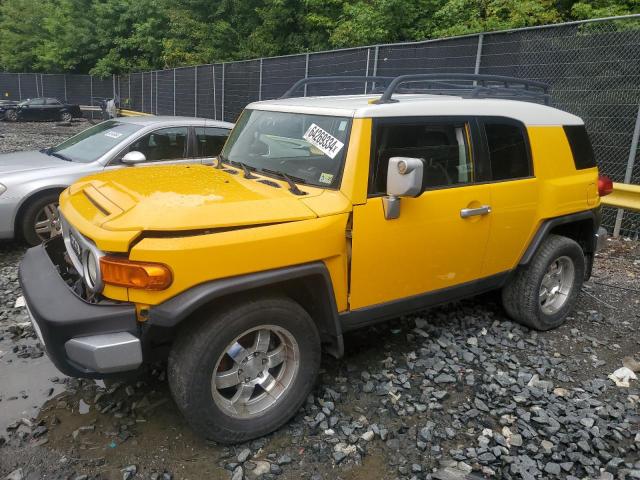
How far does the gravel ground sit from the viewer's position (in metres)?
2.76

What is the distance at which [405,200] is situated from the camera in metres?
3.15

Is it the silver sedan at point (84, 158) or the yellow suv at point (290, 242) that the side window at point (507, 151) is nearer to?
the yellow suv at point (290, 242)

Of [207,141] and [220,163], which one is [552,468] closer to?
A: [220,163]

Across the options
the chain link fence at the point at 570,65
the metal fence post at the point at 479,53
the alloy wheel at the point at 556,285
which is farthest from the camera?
the metal fence post at the point at 479,53

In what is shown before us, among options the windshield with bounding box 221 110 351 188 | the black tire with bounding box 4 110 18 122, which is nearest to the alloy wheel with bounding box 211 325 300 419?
the windshield with bounding box 221 110 351 188

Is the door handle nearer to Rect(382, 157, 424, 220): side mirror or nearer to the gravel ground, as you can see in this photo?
Rect(382, 157, 424, 220): side mirror

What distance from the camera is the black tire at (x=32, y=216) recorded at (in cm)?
569

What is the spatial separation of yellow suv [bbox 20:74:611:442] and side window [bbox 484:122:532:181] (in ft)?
0.04

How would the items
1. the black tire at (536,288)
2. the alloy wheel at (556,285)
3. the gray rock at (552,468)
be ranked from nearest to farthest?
the gray rock at (552,468), the black tire at (536,288), the alloy wheel at (556,285)

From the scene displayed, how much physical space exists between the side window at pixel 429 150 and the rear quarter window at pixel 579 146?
129 centimetres

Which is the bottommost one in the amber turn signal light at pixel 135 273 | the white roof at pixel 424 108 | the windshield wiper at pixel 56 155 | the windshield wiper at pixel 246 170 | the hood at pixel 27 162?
the hood at pixel 27 162

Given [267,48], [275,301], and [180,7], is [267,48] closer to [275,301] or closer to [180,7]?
[180,7]

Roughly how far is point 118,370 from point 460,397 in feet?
7.16

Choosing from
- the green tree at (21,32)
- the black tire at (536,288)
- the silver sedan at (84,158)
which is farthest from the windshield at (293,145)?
the green tree at (21,32)
